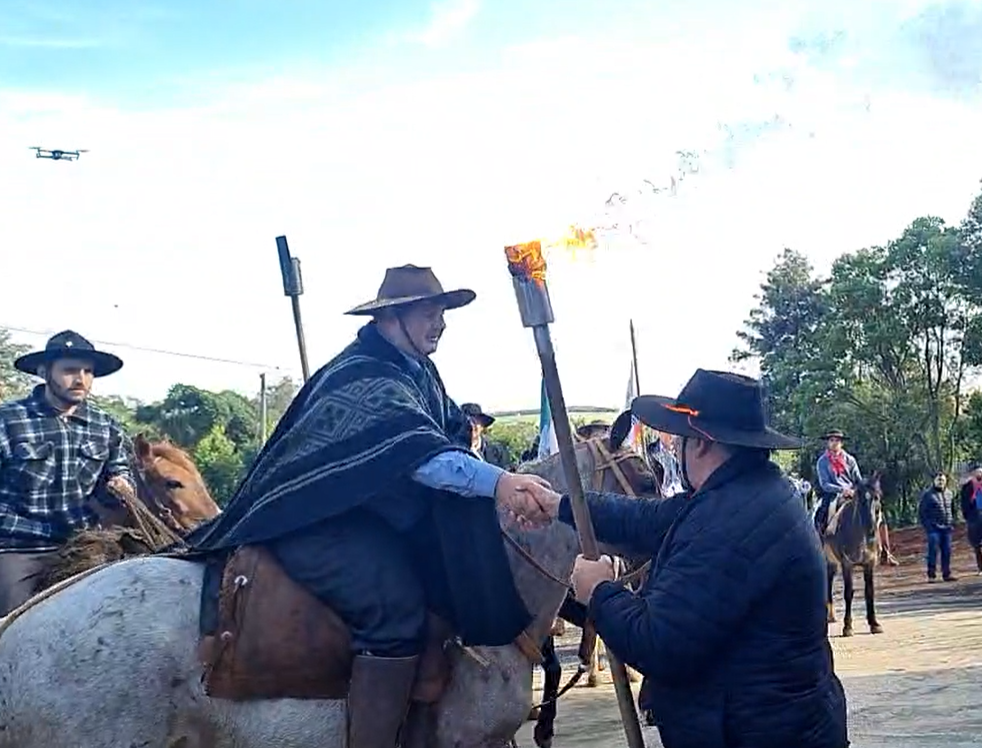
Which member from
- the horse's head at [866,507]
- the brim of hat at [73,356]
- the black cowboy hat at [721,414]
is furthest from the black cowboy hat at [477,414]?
the black cowboy hat at [721,414]

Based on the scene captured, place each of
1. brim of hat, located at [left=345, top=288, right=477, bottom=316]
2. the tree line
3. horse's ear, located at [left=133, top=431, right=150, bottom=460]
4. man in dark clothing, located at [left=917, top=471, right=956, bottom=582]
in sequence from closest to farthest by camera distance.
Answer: brim of hat, located at [left=345, top=288, right=477, bottom=316] → horse's ear, located at [left=133, top=431, right=150, bottom=460] → man in dark clothing, located at [left=917, top=471, right=956, bottom=582] → the tree line

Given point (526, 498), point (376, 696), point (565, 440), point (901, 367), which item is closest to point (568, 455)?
point (565, 440)

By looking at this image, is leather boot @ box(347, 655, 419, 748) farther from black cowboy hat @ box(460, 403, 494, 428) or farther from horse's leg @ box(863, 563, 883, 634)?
horse's leg @ box(863, 563, 883, 634)

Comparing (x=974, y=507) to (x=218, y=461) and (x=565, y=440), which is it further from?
(x=565, y=440)

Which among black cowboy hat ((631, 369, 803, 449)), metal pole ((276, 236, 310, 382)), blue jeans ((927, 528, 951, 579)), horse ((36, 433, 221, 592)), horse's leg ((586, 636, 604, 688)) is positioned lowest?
blue jeans ((927, 528, 951, 579))

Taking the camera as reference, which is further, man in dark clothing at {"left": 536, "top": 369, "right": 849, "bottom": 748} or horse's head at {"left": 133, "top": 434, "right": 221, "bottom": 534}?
horse's head at {"left": 133, "top": 434, "right": 221, "bottom": 534}

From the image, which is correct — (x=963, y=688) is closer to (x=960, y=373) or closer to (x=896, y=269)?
(x=896, y=269)

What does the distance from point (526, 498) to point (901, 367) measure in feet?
93.9

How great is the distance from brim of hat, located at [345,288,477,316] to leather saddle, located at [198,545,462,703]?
93 centimetres

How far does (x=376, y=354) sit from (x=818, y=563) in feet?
5.60

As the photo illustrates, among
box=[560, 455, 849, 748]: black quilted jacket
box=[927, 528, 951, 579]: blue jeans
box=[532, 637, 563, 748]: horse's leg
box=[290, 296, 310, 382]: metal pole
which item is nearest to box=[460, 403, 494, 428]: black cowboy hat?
box=[290, 296, 310, 382]: metal pole

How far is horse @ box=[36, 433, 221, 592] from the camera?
5934mm

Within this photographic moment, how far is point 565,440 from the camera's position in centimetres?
405

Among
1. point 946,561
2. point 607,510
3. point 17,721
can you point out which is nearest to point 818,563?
point 607,510
